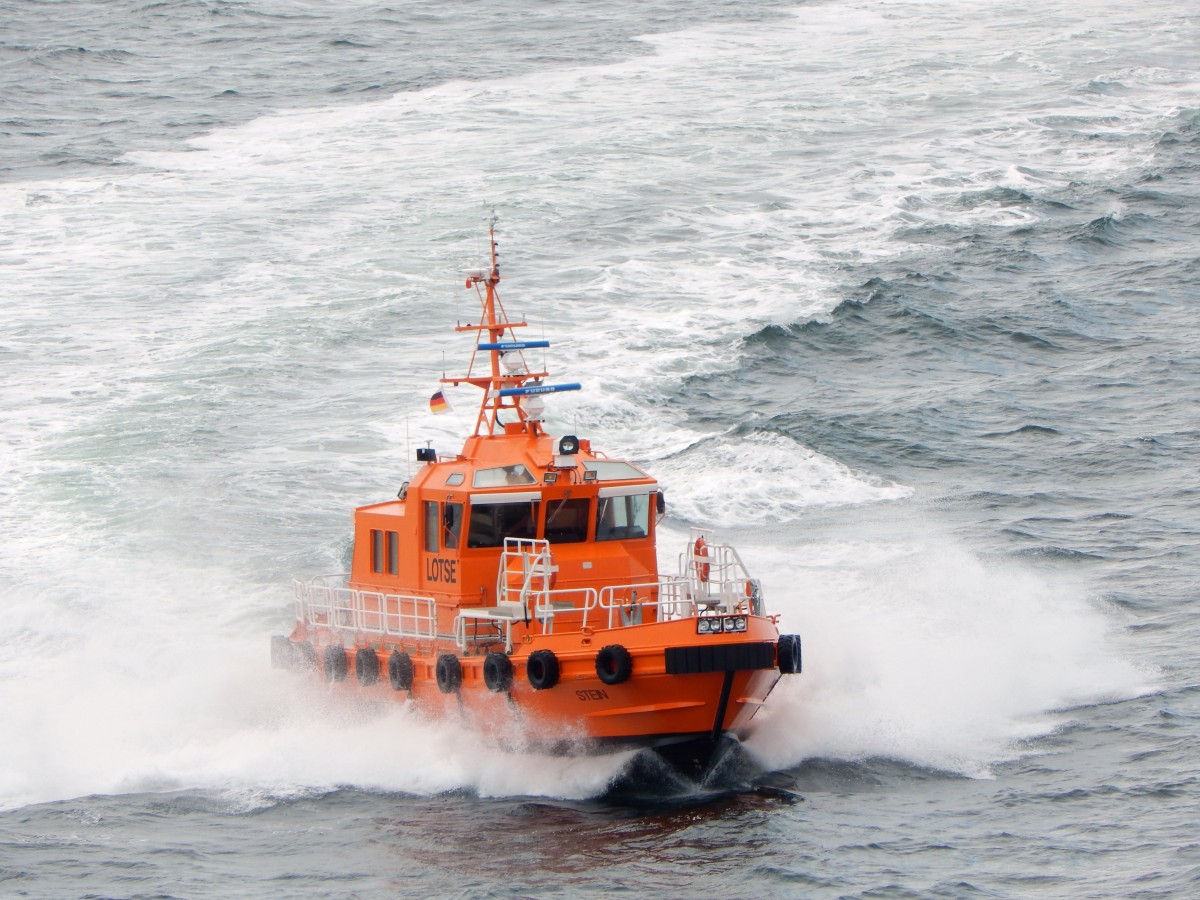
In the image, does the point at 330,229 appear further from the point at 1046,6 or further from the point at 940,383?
the point at 1046,6

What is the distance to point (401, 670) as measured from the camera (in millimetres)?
18359

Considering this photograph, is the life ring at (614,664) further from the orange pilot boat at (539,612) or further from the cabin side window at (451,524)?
the cabin side window at (451,524)

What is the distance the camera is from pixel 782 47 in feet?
168

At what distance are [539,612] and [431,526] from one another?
208 cm

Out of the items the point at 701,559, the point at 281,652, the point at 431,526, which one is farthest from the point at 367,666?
the point at 701,559

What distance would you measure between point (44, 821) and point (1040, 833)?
31.0ft

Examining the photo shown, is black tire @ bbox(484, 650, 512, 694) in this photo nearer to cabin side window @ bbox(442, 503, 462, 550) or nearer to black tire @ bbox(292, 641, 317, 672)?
cabin side window @ bbox(442, 503, 462, 550)

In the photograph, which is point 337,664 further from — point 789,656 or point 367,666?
point 789,656

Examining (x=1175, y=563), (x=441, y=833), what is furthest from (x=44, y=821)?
(x=1175, y=563)

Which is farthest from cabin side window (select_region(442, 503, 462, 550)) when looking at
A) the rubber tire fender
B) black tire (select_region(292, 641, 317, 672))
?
the rubber tire fender

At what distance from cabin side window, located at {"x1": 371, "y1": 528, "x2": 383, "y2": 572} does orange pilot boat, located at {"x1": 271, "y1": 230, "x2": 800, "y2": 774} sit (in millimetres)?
23

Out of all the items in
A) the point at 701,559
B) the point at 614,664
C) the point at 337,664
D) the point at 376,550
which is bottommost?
the point at 337,664

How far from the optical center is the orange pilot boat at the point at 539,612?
16.4 metres

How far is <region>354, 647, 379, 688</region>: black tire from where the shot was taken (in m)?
18.9
